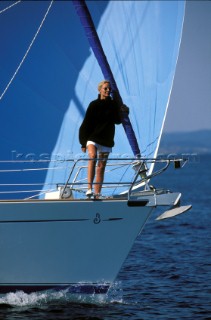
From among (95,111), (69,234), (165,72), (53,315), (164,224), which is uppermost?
(164,224)

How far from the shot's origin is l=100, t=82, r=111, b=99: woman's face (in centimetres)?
1488

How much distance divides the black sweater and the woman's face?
92mm

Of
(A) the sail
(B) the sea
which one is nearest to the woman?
(A) the sail

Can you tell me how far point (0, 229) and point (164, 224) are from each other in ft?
66.7

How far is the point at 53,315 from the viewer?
1545 cm

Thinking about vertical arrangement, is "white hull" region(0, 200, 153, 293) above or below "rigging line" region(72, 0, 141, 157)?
below

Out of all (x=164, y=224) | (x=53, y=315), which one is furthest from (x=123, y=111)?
(x=164, y=224)

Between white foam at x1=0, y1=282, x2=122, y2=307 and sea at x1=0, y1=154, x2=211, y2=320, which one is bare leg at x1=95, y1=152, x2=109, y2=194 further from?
white foam at x1=0, y1=282, x2=122, y2=307

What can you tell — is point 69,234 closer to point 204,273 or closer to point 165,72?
point 165,72

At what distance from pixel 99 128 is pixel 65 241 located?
2110mm

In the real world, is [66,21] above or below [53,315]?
above

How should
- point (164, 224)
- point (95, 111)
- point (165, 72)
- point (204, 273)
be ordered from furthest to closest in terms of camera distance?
1. point (164, 224)
2. point (204, 273)
3. point (165, 72)
4. point (95, 111)

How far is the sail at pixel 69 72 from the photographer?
16.0 m

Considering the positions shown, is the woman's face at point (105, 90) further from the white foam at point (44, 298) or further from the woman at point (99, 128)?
the white foam at point (44, 298)
